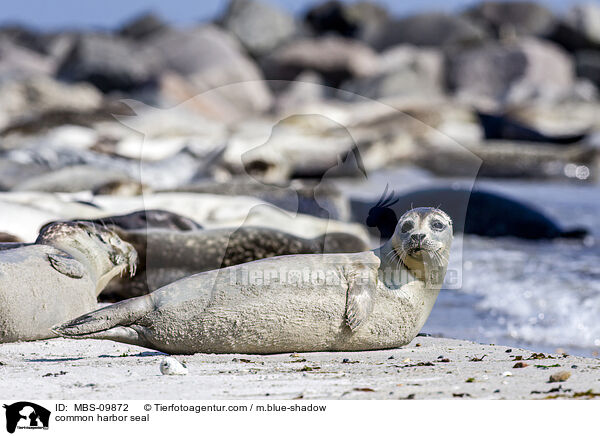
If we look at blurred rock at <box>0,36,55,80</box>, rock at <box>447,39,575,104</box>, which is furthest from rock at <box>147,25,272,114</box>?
rock at <box>447,39,575,104</box>

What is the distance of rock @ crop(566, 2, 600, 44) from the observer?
3897 centimetres

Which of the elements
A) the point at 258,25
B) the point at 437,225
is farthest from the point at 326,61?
the point at 437,225

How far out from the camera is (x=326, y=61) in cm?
3581

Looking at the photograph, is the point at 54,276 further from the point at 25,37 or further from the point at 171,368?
the point at 25,37

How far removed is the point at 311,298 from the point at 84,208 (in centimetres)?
360

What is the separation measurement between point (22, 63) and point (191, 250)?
3057 centimetres

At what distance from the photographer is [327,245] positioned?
20.0 ft

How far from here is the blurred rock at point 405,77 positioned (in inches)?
1192

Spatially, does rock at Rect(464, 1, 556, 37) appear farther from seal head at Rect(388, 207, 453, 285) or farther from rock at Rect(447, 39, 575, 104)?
seal head at Rect(388, 207, 453, 285)

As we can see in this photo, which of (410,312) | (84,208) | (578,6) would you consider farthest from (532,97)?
(410,312)

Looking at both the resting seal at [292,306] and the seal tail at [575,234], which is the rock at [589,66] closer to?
the seal tail at [575,234]

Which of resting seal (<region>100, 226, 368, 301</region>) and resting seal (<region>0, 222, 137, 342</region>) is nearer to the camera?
resting seal (<region>0, 222, 137, 342</region>)

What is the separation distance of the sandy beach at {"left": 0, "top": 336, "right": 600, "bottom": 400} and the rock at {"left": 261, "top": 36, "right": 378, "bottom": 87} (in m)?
31.7
